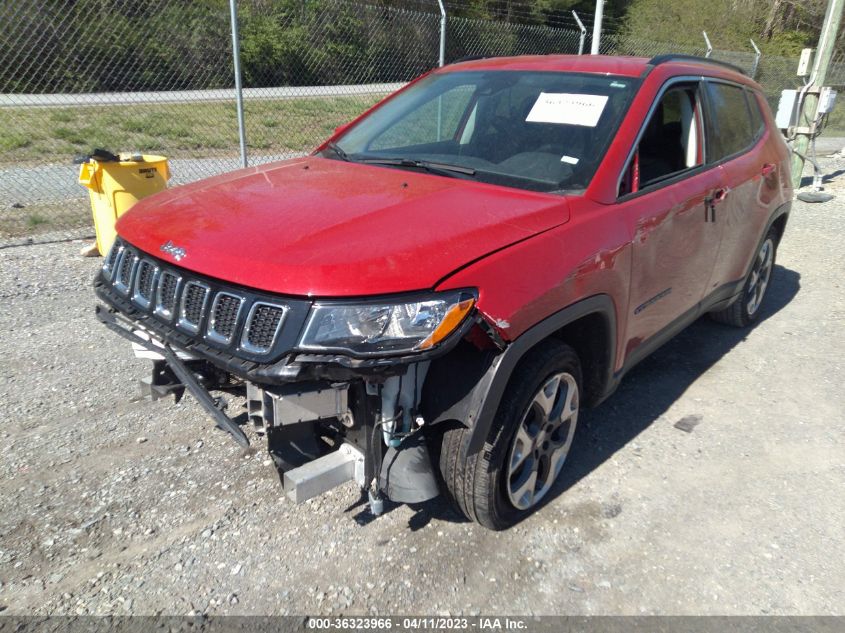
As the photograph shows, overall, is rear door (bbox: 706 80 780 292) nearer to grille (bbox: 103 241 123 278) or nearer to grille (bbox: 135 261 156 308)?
grille (bbox: 135 261 156 308)

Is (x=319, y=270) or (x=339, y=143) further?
(x=339, y=143)

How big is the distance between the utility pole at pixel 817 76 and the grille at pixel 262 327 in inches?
386

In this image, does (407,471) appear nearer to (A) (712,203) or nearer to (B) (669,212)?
(B) (669,212)

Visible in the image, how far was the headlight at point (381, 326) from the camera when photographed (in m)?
2.12

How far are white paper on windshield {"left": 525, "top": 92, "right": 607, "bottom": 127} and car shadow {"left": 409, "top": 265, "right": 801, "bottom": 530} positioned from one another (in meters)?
1.65

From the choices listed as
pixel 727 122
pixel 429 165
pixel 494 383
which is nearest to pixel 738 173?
pixel 727 122

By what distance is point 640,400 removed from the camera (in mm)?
4062

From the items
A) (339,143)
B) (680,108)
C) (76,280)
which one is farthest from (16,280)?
(680,108)

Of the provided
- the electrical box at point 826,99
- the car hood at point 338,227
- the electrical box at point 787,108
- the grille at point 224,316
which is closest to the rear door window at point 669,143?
the car hood at point 338,227

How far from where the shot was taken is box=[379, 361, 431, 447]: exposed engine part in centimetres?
234

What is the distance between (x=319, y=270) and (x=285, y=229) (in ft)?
1.20

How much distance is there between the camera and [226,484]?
3.11m

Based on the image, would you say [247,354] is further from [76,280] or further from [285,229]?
[76,280]

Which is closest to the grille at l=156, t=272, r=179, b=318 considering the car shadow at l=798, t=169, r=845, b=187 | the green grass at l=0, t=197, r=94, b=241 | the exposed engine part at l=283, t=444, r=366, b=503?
the exposed engine part at l=283, t=444, r=366, b=503
